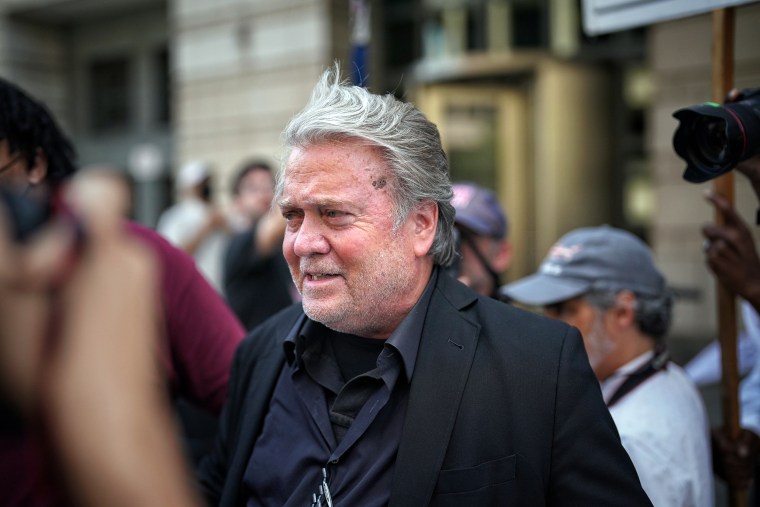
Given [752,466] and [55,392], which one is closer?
[55,392]

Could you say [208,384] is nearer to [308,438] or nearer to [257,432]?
[257,432]

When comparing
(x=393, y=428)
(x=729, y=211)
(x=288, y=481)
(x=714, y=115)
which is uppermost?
(x=714, y=115)

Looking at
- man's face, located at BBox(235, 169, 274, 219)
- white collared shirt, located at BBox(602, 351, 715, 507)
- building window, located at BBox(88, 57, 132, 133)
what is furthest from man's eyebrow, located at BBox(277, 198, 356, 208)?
building window, located at BBox(88, 57, 132, 133)

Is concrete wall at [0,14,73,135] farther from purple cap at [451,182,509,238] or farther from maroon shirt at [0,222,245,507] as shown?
maroon shirt at [0,222,245,507]

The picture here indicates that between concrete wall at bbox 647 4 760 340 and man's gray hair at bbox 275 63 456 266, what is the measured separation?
4852 mm

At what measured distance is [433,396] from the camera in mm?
1637

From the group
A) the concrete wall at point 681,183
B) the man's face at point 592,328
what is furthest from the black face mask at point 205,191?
the man's face at point 592,328

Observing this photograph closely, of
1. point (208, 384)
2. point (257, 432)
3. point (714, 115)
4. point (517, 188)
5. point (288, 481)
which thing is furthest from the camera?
point (517, 188)

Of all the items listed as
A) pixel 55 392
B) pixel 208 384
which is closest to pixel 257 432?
pixel 208 384

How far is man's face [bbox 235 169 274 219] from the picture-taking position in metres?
5.30

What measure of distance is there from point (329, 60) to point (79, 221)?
350 inches

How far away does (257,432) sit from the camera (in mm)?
1887

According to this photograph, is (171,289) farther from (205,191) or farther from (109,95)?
(109,95)

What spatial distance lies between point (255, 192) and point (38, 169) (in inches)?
130
